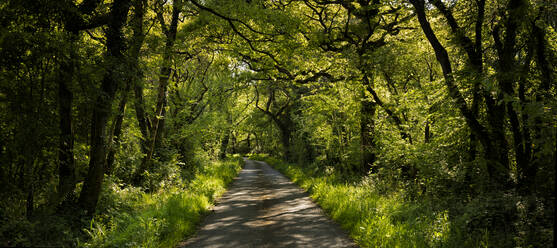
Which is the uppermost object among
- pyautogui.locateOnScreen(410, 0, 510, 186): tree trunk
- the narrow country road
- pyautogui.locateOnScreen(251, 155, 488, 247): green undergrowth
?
pyautogui.locateOnScreen(410, 0, 510, 186): tree trunk

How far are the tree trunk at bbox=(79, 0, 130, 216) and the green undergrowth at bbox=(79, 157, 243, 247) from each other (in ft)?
1.98

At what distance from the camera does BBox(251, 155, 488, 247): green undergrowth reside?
18.6 ft

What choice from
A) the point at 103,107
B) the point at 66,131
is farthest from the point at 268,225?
the point at 66,131

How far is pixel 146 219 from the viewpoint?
275 inches

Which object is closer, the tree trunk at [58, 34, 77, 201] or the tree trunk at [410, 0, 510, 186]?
the tree trunk at [58, 34, 77, 201]

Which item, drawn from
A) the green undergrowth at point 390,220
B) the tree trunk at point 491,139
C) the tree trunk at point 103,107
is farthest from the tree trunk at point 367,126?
the tree trunk at point 103,107

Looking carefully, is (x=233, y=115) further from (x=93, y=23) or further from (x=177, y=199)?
(x=93, y=23)

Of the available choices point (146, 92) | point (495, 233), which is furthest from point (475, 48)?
point (146, 92)

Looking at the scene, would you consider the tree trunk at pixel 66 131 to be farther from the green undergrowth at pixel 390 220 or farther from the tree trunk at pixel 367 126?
the tree trunk at pixel 367 126

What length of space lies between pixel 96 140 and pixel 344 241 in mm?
6150

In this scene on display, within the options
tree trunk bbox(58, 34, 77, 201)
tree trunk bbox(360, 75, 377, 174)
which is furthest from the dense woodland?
tree trunk bbox(360, 75, 377, 174)

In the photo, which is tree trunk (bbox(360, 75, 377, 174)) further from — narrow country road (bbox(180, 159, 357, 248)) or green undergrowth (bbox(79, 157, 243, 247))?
green undergrowth (bbox(79, 157, 243, 247))

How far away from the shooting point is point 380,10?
11922 mm

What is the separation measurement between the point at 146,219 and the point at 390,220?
5669 mm
